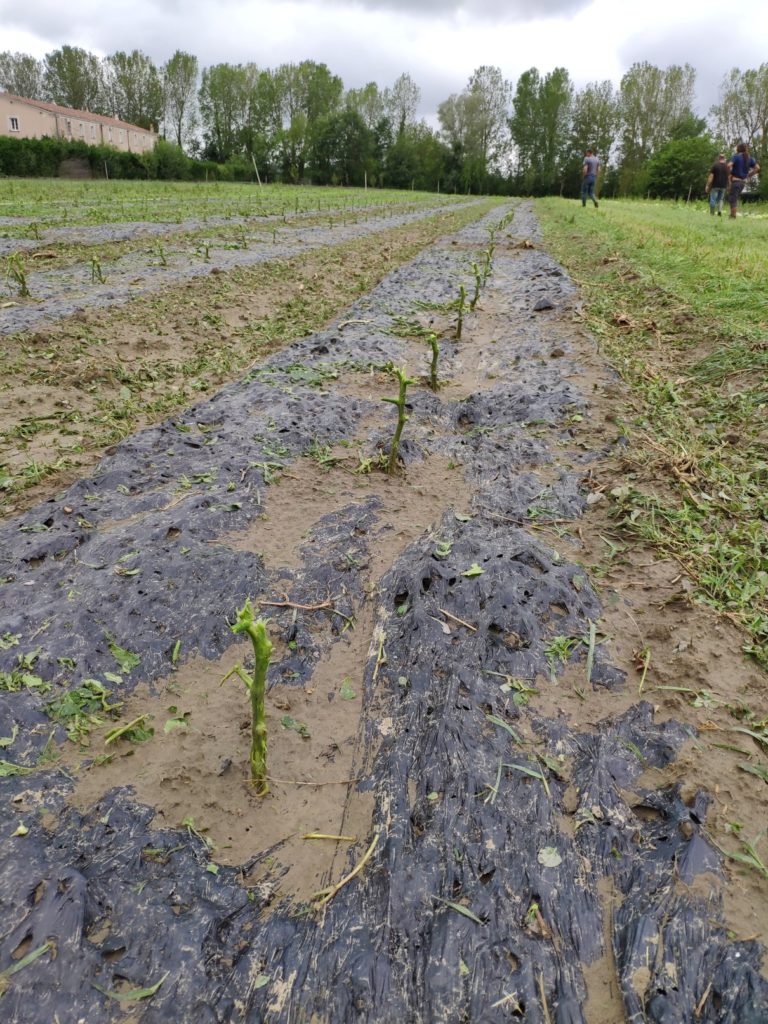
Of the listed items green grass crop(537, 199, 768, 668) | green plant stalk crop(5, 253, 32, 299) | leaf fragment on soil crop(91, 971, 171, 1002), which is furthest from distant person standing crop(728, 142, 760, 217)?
leaf fragment on soil crop(91, 971, 171, 1002)

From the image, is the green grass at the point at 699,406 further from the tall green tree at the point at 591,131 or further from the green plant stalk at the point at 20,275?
the tall green tree at the point at 591,131

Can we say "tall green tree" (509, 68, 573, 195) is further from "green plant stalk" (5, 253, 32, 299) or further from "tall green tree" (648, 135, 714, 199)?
"green plant stalk" (5, 253, 32, 299)

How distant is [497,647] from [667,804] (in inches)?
31.5

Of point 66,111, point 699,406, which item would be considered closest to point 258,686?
point 699,406

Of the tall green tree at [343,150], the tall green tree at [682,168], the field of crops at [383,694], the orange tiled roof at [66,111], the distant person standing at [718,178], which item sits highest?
the orange tiled roof at [66,111]

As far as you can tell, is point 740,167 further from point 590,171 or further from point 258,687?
point 258,687

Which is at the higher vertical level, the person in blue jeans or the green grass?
the person in blue jeans

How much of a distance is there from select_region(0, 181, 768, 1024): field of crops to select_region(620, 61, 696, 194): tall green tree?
193 feet

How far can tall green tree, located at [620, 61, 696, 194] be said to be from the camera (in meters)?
51.2

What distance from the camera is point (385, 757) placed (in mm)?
1966

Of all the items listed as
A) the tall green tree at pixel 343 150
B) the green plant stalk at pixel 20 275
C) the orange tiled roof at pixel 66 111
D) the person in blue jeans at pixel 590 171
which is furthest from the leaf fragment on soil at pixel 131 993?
the orange tiled roof at pixel 66 111

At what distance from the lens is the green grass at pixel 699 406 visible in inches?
110

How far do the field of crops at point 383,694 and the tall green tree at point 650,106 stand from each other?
58.9 meters

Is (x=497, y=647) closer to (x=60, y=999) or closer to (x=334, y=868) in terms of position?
(x=334, y=868)
